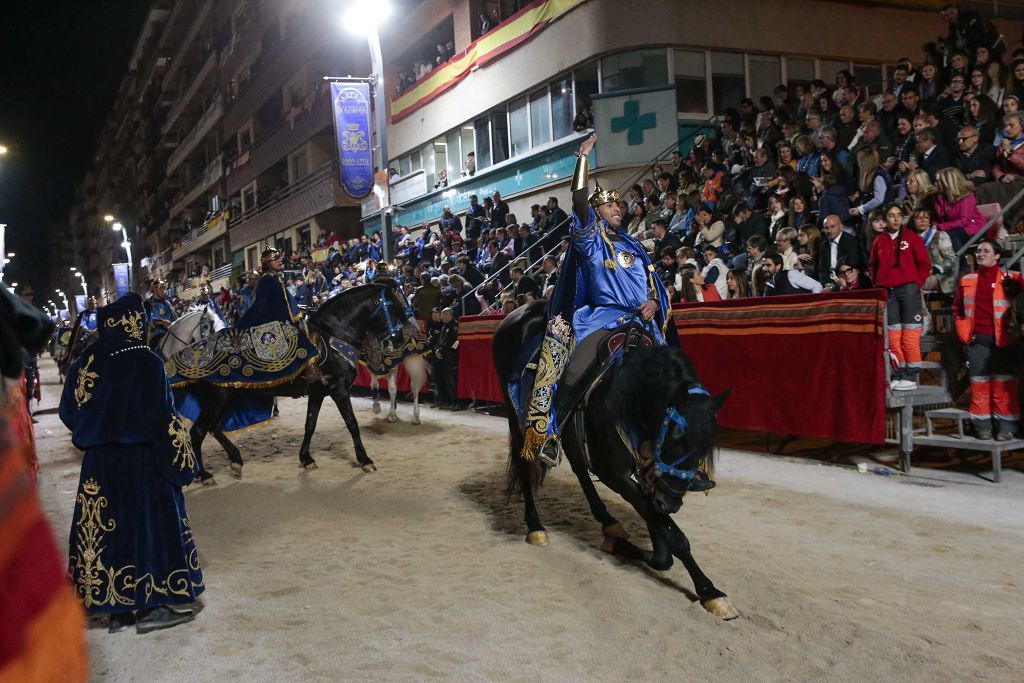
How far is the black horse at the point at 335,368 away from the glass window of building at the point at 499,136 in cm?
1292

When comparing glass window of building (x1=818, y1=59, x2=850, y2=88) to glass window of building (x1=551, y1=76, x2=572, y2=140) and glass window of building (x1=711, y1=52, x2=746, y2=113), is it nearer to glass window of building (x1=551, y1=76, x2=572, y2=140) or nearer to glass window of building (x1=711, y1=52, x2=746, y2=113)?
glass window of building (x1=711, y1=52, x2=746, y2=113)

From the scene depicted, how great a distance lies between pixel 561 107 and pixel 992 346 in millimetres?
13869

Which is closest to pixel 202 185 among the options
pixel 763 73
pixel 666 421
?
pixel 763 73

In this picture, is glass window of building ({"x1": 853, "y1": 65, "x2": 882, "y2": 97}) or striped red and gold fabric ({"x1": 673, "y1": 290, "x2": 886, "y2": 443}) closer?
striped red and gold fabric ({"x1": 673, "y1": 290, "x2": 886, "y2": 443})

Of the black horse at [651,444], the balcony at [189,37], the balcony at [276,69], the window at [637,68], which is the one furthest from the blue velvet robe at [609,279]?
the balcony at [189,37]

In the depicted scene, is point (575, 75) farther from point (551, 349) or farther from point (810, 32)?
point (551, 349)

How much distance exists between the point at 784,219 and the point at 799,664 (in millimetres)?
8368

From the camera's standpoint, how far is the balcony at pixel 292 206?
3241 centimetres

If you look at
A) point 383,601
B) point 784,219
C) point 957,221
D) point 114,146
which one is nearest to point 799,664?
point 383,601

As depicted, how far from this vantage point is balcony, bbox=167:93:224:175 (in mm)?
50309

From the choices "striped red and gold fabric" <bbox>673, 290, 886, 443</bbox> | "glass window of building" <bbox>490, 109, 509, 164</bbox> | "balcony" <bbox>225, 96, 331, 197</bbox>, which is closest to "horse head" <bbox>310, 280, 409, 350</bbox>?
"striped red and gold fabric" <bbox>673, 290, 886, 443</bbox>

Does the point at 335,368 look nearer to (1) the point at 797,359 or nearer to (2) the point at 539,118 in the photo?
(1) the point at 797,359

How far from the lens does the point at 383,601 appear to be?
14.8 ft

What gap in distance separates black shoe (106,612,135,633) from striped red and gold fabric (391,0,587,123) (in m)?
16.9
